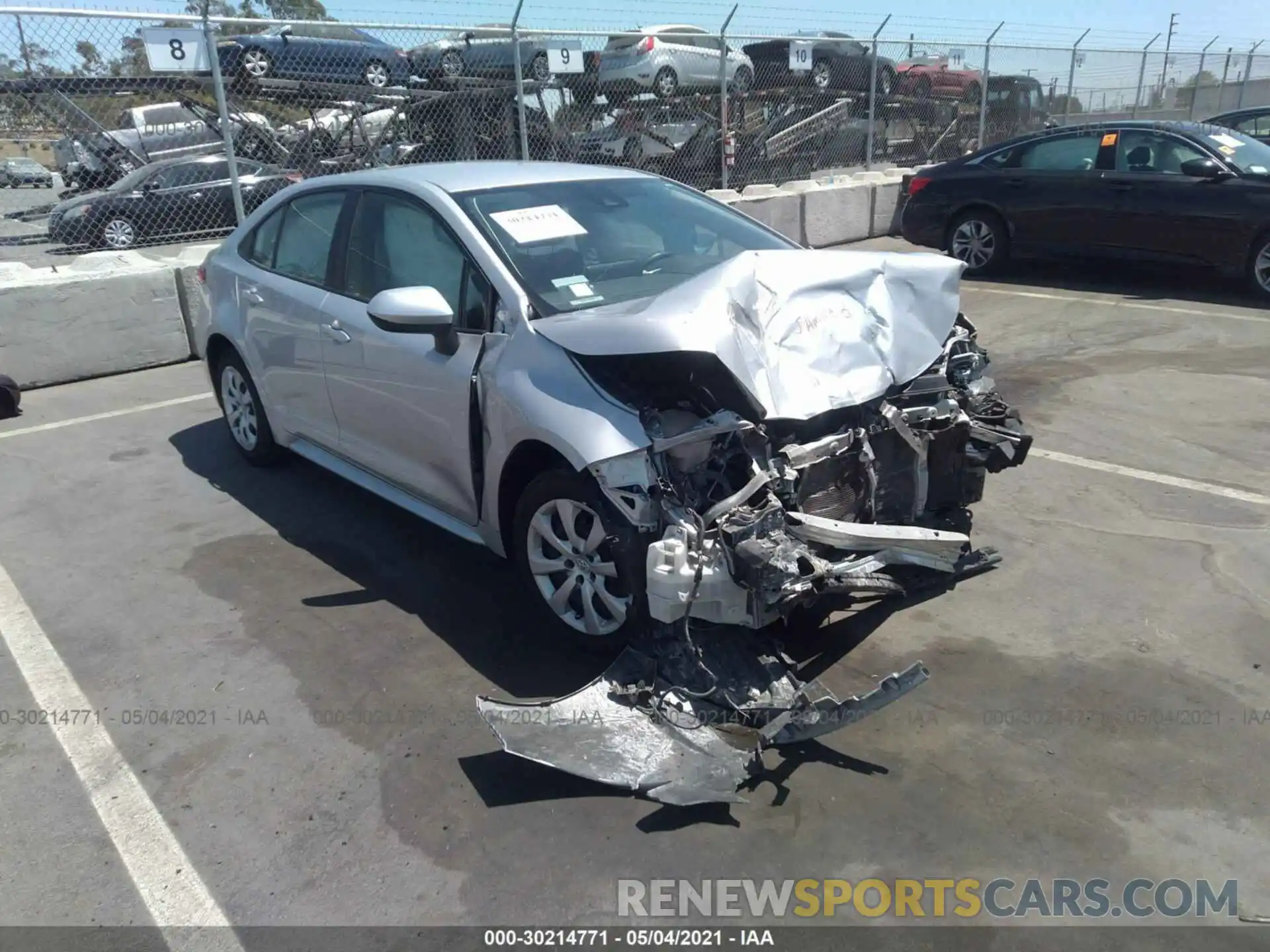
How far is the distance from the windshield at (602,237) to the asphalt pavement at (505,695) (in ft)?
4.57

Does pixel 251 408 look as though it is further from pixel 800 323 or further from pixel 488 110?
pixel 488 110

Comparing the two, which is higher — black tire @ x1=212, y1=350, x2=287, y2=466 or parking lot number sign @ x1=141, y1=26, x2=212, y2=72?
parking lot number sign @ x1=141, y1=26, x2=212, y2=72

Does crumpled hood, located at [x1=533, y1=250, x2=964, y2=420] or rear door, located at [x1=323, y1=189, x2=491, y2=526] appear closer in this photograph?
crumpled hood, located at [x1=533, y1=250, x2=964, y2=420]

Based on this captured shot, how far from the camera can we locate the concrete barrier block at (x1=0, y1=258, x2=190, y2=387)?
7.85 m

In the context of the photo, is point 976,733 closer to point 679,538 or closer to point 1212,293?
point 679,538

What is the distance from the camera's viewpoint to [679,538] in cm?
323

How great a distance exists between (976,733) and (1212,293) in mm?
8346

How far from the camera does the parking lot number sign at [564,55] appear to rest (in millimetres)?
11539

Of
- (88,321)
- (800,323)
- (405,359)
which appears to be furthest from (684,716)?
(88,321)

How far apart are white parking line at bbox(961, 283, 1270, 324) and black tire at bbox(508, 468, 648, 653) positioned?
24.8ft

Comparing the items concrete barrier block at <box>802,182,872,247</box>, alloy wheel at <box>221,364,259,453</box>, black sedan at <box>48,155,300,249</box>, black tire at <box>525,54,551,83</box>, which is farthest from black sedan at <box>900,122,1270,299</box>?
black sedan at <box>48,155,300,249</box>

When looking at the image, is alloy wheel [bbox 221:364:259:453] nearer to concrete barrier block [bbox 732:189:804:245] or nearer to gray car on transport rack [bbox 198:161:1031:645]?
gray car on transport rack [bbox 198:161:1031:645]

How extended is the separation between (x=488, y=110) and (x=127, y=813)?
463 inches

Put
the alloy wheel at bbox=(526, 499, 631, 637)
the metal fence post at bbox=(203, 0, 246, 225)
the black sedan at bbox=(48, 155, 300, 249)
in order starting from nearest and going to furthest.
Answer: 1. the alloy wheel at bbox=(526, 499, 631, 637)
2. the metal fence post at bbox=(203, 0, 246, 225)
3. the black sedan at bbox=(48, 155, 300, 249)
